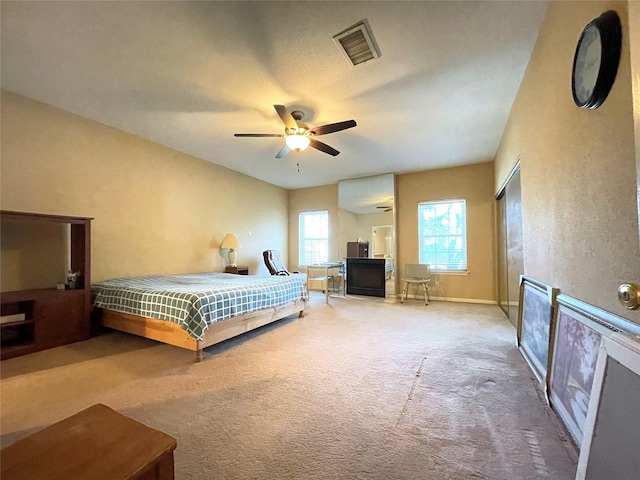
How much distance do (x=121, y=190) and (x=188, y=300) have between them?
2405 mm

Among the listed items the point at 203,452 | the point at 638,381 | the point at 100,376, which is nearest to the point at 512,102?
the point at 638,381

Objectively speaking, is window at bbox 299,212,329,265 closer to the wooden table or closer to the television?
the television

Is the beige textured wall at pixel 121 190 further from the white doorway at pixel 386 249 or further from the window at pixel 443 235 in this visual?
the window at pixel 443 235

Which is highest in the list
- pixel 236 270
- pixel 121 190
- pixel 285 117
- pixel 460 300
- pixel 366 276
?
pixel 285 117

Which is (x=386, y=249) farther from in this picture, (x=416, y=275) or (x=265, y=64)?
(x=265, y=64)

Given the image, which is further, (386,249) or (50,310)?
(386,249)

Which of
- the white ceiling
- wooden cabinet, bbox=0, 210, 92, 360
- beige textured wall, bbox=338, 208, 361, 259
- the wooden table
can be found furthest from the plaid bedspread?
beige textured wall, bbox=338, 208, 361, 259

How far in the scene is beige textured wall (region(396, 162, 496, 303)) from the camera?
Result: 5.25 m

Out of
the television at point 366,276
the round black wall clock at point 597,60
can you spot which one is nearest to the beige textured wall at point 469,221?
the television at point 366,276

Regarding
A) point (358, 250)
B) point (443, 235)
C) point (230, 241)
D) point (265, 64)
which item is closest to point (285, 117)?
point (265, 64)

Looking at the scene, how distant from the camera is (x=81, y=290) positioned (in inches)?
124

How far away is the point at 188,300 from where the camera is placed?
2602mm

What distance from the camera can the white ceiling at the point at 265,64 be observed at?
194 cm

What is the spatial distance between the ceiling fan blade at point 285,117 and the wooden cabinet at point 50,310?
2.61 m
